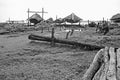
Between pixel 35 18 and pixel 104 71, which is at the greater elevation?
pixel 35 18

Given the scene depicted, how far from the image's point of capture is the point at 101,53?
664 centimetres

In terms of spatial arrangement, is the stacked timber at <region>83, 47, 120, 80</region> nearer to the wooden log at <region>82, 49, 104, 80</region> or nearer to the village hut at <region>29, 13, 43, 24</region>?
the wooden log at <region>82, 49, 104, 80</region>

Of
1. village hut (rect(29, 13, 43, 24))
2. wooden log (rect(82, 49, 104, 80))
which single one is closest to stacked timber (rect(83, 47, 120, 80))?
wooden log (rect(82, 49, 104, 80))

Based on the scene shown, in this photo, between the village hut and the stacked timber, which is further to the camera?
the village hut

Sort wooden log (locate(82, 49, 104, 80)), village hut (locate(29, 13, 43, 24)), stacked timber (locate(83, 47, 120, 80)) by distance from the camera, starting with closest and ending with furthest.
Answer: stacked timber (locate(83, 47, 120, 80))
wooden log (locate(82, 49, 104, 80))
village hut (locate(29, 13, 43, 24))

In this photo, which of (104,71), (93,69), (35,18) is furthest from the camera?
(35,18)

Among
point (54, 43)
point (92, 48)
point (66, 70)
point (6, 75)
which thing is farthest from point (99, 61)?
point (54, 43)

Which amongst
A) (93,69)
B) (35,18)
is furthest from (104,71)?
(35,18)

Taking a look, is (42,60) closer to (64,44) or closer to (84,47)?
(84,47)

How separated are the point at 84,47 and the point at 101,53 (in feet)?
16.2

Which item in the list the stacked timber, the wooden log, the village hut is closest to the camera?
the stacked timber

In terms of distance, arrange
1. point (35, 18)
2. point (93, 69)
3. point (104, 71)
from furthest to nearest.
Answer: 1. point (35, 18)
2. point (93, 69)
3. point (104, 71)

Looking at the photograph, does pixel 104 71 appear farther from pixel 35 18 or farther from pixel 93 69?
pixel 35 18

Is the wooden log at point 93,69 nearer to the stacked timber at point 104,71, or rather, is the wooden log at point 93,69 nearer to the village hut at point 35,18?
the stacked timber at point 104,71
